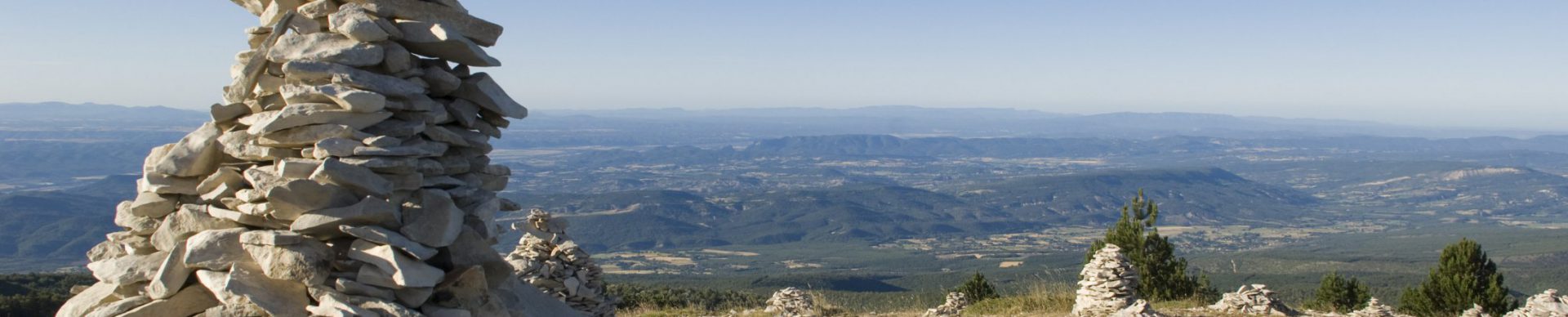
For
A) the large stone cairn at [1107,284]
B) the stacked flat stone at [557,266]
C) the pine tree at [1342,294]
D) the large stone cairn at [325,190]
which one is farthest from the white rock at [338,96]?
the pine tree at [1342,294]

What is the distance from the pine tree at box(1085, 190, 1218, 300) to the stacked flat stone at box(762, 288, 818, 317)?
6.98m

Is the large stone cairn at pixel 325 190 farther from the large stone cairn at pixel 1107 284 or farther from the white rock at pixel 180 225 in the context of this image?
the large stone cairn at pixel 1107 284

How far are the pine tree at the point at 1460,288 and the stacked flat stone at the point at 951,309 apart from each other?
9184mm

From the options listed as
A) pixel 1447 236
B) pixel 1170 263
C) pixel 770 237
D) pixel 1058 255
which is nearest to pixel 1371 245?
pixel 1447 236

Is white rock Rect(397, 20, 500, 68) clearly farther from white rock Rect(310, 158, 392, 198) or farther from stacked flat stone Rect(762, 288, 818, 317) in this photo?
stacked flat stone Rect(762, 288, 818, 317)

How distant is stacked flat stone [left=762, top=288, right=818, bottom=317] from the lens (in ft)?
57.1

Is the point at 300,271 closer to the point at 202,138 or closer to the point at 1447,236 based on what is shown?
the point at 202,138

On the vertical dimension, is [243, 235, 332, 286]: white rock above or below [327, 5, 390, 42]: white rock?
below

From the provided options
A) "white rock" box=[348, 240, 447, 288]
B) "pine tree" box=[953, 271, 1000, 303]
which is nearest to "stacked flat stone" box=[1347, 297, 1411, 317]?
"pine tree" box=[953, 271, 1000, 303]

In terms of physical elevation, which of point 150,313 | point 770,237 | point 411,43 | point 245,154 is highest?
point 411,43

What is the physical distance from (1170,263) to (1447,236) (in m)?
172

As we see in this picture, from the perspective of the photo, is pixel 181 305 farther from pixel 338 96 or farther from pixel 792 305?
pixel 792 305

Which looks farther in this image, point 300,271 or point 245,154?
point 245,154

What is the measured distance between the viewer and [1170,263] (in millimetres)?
23703
